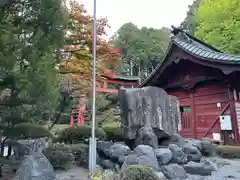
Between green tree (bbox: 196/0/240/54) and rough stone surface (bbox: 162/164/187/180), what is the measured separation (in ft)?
37.6

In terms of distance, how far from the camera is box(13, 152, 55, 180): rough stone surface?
4227 mm

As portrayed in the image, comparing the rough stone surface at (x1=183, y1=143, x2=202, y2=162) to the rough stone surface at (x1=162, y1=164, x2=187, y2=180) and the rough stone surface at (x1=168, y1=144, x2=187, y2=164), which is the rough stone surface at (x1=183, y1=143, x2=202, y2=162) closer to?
the rough stone surface at (x1=168, y1=144, x2=187, y2=164)

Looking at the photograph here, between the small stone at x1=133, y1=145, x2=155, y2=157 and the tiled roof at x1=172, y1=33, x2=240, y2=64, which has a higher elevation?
the tiled roof at x1=172, y1=33, x2=240, y2=64

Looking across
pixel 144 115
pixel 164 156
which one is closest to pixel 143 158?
pixel 164 156

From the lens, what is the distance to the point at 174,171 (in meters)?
4.97

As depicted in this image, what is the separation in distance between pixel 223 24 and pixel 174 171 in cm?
1277

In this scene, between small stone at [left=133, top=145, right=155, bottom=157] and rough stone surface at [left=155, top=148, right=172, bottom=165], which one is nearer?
small stone at [left=133, top=145, right=155, bottom=157]

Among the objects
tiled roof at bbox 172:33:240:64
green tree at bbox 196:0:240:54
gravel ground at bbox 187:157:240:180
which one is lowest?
gravel ground at bbox 187:157:240:180

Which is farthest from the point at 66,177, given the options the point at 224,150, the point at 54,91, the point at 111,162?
the point at 224,150

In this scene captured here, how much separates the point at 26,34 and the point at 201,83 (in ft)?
28.9

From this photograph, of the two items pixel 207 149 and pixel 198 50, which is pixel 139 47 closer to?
pixel 198 50

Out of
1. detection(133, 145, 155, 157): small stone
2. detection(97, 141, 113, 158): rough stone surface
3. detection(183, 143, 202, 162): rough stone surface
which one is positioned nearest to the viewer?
detection(133, 145, 155, 157): small stone

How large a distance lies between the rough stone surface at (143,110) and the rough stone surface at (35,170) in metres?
2.44

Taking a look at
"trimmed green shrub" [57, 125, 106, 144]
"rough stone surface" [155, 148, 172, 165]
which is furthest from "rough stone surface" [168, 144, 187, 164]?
"trimmed green shrub" [57, 125, 106, 144]
